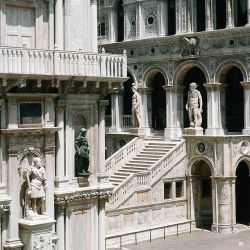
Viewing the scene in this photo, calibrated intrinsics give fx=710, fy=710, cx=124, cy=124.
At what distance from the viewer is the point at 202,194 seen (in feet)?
124

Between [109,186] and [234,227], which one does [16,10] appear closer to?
[109,186]

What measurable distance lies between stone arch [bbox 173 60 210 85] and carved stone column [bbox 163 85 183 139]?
0.46 m

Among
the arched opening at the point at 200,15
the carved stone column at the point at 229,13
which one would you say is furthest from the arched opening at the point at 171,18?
the carved stone column at the point at 229,13

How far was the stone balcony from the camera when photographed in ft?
67.8

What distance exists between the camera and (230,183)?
3544 cm

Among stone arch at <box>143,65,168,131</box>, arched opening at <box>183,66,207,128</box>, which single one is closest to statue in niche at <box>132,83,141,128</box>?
stone arch at <box>143,65,168,131</box>

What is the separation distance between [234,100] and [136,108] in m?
5.54

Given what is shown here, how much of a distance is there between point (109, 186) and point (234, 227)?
13.4 metres

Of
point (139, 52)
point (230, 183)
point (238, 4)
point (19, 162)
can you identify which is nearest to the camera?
point (19, 162)

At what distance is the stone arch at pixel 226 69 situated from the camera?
1463 inches

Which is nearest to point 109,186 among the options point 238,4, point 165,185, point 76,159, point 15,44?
point 76,159

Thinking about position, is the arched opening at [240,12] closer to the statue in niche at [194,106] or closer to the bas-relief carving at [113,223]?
the statue in niche at [194,106]

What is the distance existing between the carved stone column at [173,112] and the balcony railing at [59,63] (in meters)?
16.7

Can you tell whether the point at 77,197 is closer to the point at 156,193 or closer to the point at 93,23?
the point at 93,23
